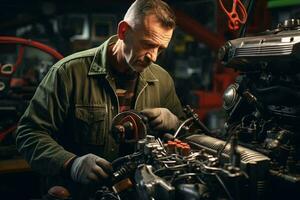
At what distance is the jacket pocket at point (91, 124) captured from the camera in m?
Answer: 2.39

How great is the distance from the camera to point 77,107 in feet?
7.77

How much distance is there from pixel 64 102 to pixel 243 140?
0.97 m

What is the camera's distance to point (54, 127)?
2.29 meters

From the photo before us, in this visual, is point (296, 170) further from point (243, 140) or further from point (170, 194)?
point (170, 194)

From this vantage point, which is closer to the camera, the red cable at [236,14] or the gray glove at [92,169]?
the gray glove at [92,169]

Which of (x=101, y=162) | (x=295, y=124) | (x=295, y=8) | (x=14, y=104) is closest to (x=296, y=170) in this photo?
(x=295, y=124)

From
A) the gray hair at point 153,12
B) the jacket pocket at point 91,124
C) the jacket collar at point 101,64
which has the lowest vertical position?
the jacket pocket at point 91,124

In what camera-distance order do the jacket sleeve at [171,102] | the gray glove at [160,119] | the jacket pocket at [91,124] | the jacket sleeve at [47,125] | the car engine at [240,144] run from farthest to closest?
the jacket sleeve at [171,102], the jacket pocket at [91,124], the gray glove at [160,119], the jacket sleeve at [47,125], the car engine at [240,144]

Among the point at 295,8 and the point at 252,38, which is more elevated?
the point at 295,8

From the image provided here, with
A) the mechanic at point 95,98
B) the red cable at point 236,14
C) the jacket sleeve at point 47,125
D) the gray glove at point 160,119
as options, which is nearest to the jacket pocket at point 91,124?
the mechanic at point 95,98

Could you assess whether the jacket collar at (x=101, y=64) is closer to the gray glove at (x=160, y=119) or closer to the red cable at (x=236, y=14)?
the gray glove at (x=160, y=119)

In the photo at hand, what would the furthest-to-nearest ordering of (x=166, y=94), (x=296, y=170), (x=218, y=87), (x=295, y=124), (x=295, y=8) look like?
(x=218, y=87) → (x=295, y=8) → (x=166, y=94) → (x=295, y=124) → (x=296, y=170)

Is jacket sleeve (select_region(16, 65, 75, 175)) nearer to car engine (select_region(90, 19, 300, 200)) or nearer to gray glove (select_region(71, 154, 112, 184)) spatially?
gray glove (select_region(71, 154, 112, 184))

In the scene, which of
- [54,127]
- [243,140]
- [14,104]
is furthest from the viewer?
[14,104]
